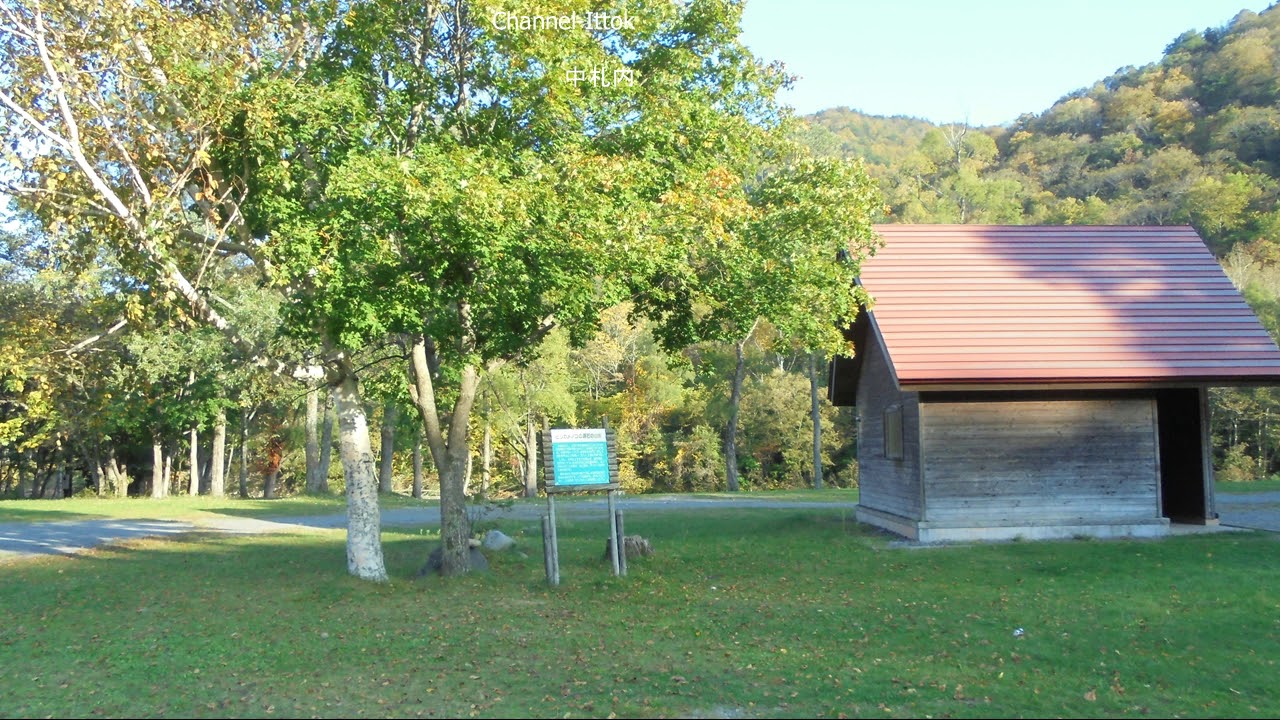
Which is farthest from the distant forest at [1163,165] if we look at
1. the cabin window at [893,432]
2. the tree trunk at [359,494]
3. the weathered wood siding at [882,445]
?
the tree trunk at [359,494]

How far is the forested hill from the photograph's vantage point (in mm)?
67750

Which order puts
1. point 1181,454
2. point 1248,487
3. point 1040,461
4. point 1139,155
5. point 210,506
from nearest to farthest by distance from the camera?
point 1040,461, point 1181,454, point 1248,487, point 210,506, point 1139,155

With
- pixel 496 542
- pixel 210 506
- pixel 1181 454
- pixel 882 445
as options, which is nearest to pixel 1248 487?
pixel 1181 454

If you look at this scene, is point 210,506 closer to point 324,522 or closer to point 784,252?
point 324,522

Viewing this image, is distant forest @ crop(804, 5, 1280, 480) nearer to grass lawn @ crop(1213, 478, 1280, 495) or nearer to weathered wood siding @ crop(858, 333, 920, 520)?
grass lawn @ crop(1213, 478, 1280, 495)

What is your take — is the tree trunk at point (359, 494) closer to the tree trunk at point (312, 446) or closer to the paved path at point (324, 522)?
the paved path at point (324, 522)

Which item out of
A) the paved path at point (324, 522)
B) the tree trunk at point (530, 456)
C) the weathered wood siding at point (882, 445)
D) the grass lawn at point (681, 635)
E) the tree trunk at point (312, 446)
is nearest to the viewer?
the grass lawn at point (681, 635)

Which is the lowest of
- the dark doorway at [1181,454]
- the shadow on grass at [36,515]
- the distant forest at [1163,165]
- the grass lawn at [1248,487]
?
the grass lawn at [1248,487]

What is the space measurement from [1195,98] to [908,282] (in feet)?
290

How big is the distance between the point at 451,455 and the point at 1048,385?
10133 mm

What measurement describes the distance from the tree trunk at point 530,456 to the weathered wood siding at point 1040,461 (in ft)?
85.8

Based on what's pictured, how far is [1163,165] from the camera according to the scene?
78000 mm

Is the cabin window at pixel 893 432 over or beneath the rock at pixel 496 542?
over

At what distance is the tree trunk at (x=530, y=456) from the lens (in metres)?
43.4
